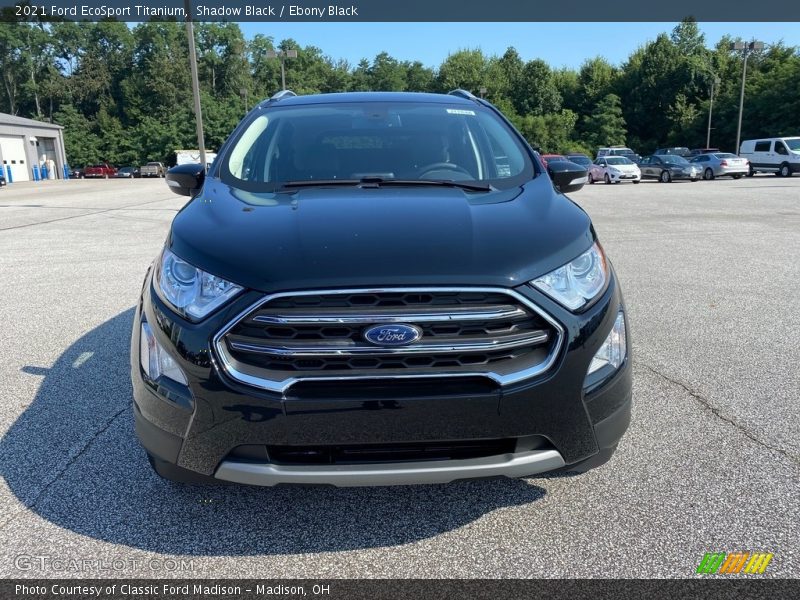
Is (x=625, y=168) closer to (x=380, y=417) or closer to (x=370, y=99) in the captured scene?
(x=370, y=99)

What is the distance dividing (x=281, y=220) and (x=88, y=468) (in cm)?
157

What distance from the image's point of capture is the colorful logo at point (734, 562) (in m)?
2.31

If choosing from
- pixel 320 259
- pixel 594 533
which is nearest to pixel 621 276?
pixel 594 533

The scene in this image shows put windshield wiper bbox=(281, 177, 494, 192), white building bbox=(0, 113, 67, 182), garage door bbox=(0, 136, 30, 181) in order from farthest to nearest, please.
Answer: white building bbox=(0, 113, 67, 182) → garage door bbox=(0, 136, 30, 181) → windshield wiper bbox=(281, 177, 494, 192)

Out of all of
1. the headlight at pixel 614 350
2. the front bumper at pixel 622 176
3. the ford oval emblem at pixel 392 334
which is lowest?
the front bumper at pixel 622 176

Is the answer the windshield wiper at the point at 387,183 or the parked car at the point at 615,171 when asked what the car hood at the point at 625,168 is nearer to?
the parked car at the point at 615,171

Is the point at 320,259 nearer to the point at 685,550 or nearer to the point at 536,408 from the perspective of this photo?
the point at 536,408

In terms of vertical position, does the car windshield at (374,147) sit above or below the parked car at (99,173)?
above

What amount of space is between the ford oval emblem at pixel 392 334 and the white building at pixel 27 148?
53.9m

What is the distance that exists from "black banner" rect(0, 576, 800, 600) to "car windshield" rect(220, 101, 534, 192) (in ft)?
5.70

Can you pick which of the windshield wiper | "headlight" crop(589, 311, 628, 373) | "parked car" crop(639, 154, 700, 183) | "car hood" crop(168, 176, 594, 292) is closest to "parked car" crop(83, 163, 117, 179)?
"parked car" crop(639, 154, 700, 183)

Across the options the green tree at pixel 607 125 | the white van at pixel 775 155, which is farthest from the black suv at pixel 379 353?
the green tree at pixel 607 125

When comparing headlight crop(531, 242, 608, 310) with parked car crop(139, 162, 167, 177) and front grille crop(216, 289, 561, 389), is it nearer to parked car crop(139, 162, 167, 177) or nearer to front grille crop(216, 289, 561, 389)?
front grille crop(216, 289, 561, 389)

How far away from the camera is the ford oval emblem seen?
6.92ft
